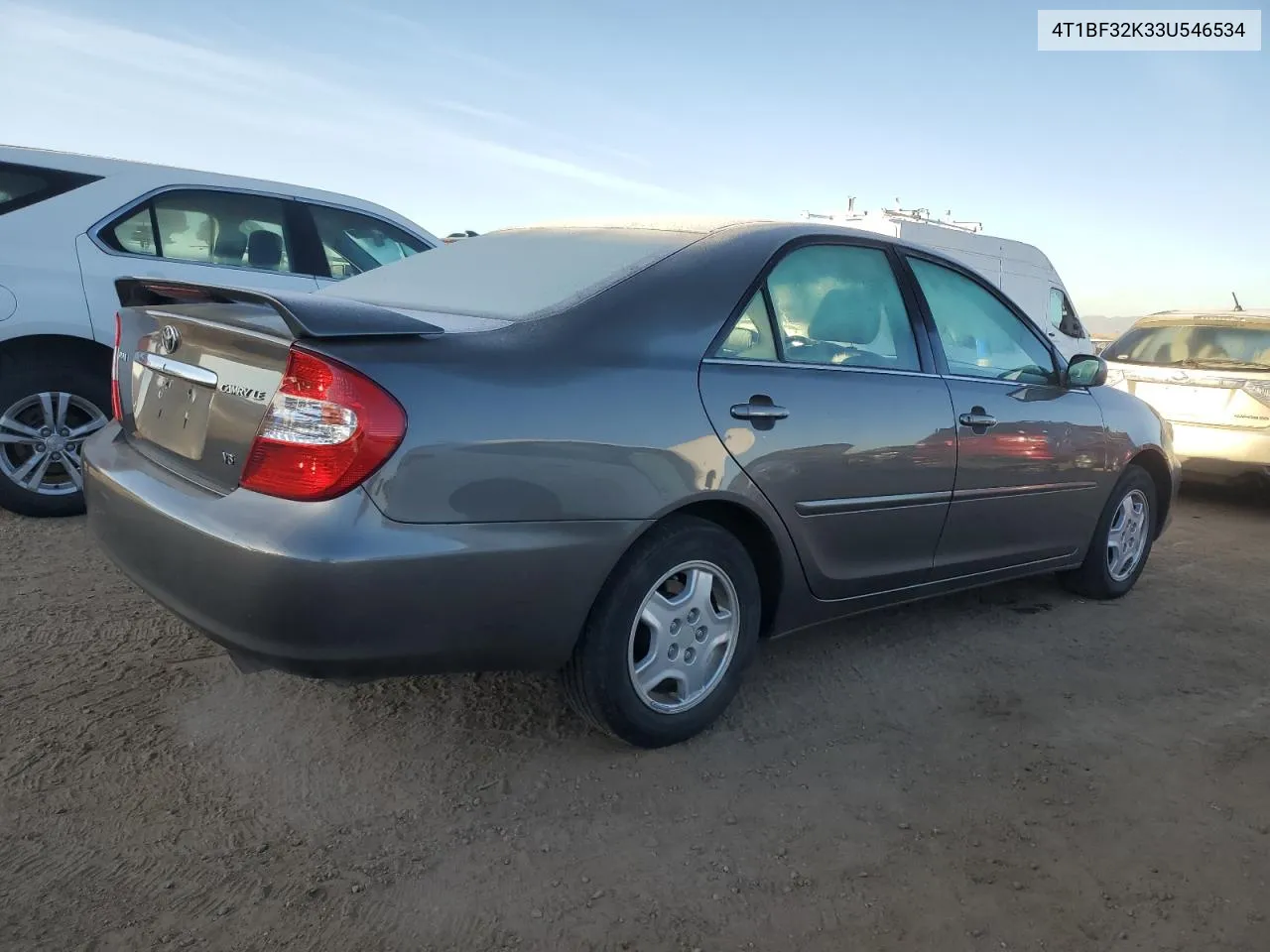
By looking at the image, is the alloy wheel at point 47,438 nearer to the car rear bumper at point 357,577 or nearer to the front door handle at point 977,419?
the car rear bumper at point 357,577

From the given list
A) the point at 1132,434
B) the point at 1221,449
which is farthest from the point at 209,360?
the point at 1221,449

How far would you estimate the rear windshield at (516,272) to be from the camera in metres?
2.67

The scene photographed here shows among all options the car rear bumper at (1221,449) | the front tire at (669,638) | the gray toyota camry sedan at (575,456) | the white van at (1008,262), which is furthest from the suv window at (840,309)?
the white van at (1008,262)

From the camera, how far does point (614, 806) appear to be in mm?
2520

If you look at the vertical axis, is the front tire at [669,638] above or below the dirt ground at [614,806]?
above

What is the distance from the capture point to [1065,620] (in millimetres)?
4289

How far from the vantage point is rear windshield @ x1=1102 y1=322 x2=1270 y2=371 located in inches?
279

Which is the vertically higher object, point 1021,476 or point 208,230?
point 208,230

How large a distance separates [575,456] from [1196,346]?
6.83 metres

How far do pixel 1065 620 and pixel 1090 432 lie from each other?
0.84 meters

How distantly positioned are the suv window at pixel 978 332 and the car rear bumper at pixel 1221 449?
3.23m

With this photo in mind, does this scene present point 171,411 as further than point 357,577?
Yes

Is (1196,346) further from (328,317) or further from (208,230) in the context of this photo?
(328,317)

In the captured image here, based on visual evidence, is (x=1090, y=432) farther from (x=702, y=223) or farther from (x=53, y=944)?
(x=53, y=944)
